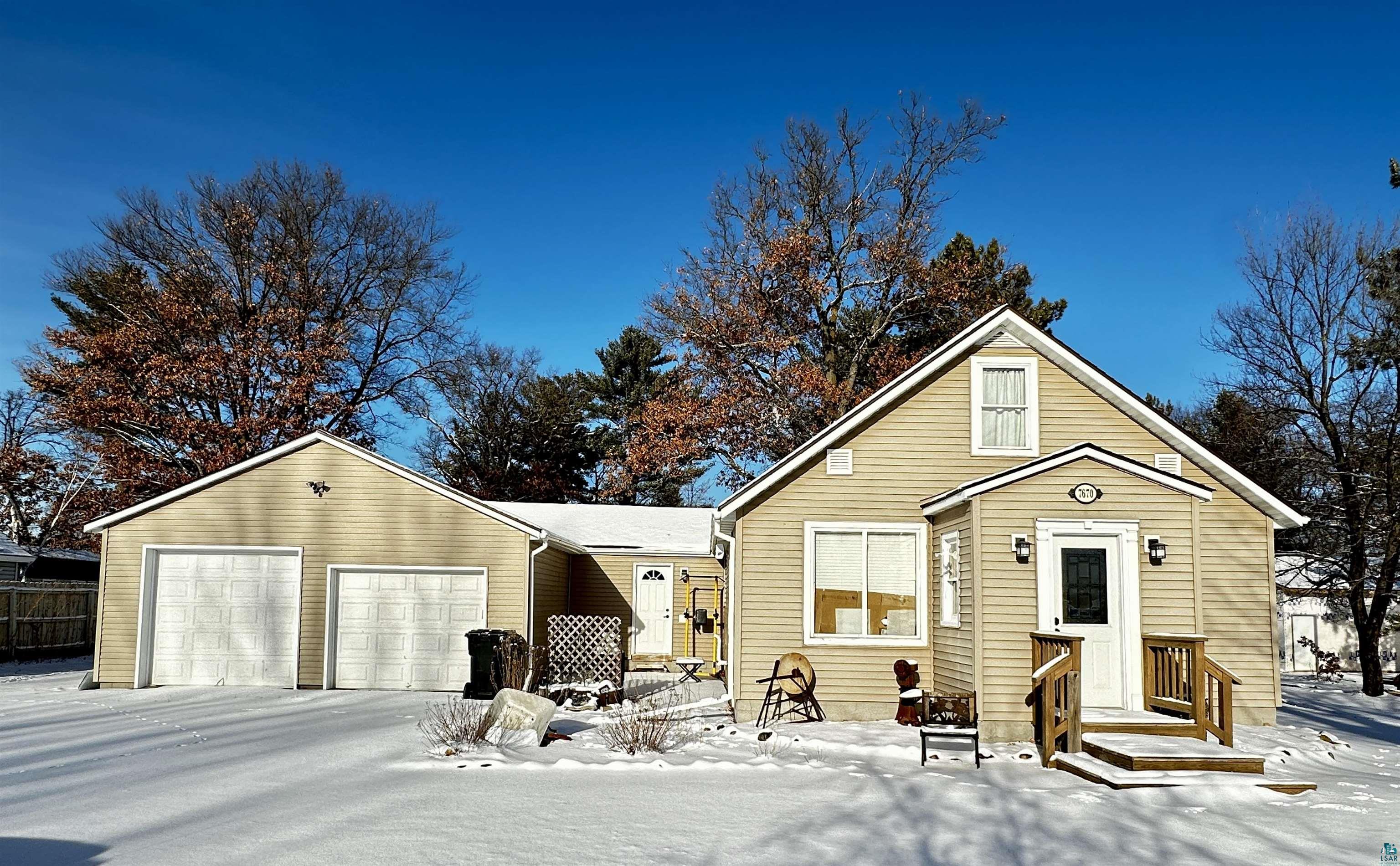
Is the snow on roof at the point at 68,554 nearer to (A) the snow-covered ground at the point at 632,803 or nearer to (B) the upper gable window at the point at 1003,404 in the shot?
(A) the snow-covered ground at the point at 632,803

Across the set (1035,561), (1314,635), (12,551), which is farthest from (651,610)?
(1314,635)

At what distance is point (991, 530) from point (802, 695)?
3.31 metres

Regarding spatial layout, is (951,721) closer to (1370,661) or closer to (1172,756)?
(1172,756)

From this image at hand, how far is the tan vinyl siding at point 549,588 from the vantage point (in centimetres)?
1862

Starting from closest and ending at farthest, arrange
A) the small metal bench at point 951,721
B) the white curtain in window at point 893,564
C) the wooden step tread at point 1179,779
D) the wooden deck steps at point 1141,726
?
the wooden step tread at point 1179,779, the small metal bench at point 951,721, the wooden deck steps at point 1141,726, the white curtain in window at point 893,564

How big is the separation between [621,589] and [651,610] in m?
0.84

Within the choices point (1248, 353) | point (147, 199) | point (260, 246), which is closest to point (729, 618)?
point (1248, 353)

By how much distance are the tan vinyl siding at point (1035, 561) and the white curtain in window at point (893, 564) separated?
2.07m

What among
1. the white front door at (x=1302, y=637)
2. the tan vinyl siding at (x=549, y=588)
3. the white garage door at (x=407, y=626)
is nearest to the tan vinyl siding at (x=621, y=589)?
the tan vinyl siding at (x=549, y=588)

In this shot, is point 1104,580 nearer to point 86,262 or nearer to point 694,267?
point 694,267

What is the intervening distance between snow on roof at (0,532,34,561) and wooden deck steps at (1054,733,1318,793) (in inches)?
921

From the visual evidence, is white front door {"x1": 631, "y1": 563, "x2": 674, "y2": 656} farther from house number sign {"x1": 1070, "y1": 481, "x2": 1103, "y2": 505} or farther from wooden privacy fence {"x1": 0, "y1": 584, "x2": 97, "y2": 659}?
house number sign {"x1": 1070, "y1": 481, "x2": 1103, "y2": 505}

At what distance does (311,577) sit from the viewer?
17.6 meters

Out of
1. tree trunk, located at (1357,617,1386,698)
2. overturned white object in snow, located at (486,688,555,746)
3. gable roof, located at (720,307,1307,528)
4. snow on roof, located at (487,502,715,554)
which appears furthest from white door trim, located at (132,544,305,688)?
tree trunk, located at (1357,617,1386,698)
